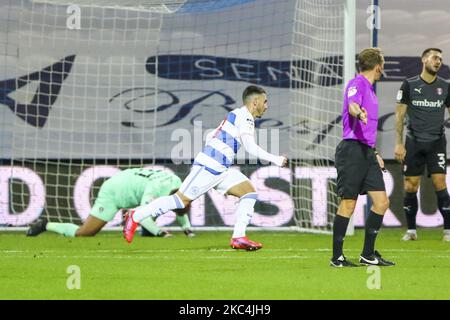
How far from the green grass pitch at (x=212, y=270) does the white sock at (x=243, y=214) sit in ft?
0.72

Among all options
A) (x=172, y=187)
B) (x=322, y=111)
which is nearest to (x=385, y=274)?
(x=172, y=187)

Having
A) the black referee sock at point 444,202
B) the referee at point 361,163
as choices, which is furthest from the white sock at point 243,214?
the black referee sock at point 444,202

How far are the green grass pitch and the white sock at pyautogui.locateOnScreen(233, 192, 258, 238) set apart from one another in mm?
219

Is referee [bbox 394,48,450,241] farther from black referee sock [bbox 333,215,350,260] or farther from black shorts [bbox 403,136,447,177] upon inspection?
black referee sock [bbox 333,215,350,260]

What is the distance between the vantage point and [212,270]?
30.3 feet

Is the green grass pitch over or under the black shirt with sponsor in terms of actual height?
under

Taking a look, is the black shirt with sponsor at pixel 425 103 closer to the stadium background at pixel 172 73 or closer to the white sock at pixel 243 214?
the white sock at pixel 243 214

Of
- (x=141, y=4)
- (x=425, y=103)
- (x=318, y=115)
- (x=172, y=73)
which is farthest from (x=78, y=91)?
(x=425, y=103)

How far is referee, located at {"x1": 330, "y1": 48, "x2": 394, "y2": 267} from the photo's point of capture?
936cm

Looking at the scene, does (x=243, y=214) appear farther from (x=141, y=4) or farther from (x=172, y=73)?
(x=172, y=73)

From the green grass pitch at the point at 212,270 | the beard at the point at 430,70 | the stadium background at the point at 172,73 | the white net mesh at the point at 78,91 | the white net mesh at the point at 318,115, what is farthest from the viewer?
the stadium background at the point at 172,73

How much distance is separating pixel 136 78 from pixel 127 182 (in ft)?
9.26

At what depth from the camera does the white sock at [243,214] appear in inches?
443

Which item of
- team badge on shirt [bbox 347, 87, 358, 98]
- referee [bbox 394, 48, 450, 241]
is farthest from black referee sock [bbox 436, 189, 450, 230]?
team badge on shirt [bbox 347, 87, 358, 98]
